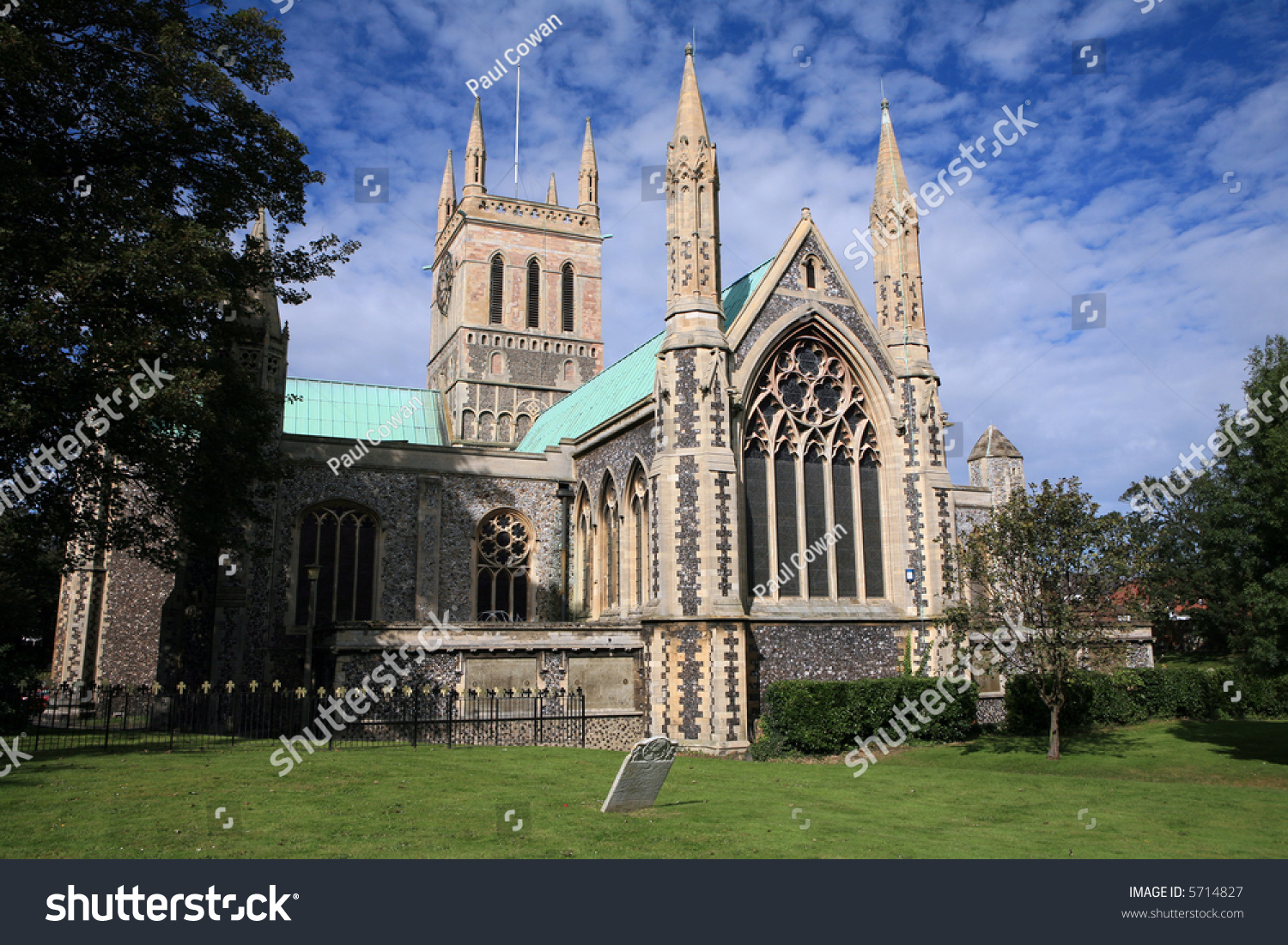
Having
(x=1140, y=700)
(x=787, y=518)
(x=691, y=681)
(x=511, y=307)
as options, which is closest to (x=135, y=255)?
(x=691, y=681)

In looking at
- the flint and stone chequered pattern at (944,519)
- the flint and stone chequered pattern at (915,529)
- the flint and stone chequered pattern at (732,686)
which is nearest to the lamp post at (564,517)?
the flint and stone chequered pattern at (732,686)

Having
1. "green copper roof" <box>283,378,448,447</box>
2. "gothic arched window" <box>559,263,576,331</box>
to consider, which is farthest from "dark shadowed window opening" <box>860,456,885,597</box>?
"gothic arched window" <box>559,263,576,331</box>

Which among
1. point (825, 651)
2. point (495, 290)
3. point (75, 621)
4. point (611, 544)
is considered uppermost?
point (495, 290)

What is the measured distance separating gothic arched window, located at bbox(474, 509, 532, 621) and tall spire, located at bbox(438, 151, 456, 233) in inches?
1063

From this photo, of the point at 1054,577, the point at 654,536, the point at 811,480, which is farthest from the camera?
the point at 811,480

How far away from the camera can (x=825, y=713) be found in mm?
19594

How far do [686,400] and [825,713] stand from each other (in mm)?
7796

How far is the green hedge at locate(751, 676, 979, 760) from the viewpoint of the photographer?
64.0ft

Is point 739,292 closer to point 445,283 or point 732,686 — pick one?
point 732,686

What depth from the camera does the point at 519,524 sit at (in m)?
28.7

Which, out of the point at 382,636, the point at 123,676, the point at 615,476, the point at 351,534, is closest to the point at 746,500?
the point at 615,476

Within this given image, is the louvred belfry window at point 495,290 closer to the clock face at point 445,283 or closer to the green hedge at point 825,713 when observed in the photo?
the clock face at point 445,283

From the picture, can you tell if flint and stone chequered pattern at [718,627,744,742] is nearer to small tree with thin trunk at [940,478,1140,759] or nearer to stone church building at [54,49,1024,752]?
stone church building at [54,49,1024,752]

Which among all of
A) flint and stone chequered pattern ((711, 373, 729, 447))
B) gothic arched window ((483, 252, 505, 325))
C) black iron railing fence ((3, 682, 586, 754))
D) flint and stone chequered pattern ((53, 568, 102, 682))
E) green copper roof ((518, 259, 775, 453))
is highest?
gothic arched window ((483, 252, 505, 325))
